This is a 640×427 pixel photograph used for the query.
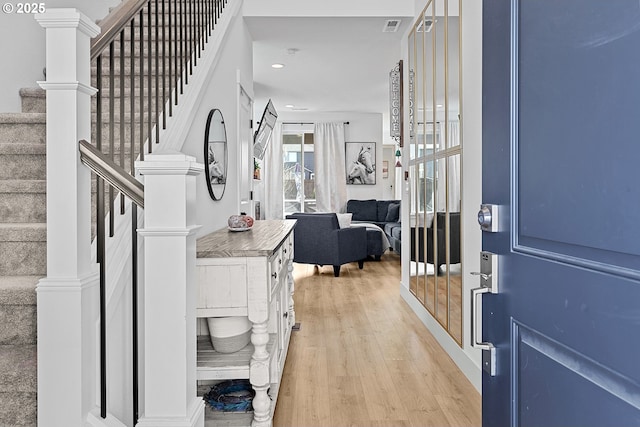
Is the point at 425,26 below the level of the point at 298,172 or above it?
above

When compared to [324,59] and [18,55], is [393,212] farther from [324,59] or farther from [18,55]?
[18,55]

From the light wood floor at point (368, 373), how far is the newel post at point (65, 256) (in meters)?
1.19

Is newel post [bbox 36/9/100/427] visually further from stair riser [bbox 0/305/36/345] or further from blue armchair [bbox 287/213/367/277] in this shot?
blue armchair [bbox 287/213/367/277]

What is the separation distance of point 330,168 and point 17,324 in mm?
7978

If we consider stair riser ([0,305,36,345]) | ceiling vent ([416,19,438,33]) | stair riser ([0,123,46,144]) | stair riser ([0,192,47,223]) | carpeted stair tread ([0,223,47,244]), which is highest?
ceiling vent ([416,19,438,33])

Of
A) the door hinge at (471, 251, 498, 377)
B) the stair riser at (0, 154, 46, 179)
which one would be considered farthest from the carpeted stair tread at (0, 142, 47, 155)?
the door hinge at (471, 251, 498, 377)

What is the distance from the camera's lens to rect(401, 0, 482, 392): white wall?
2457 mm

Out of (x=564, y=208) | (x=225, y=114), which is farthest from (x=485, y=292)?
(x=225, y=114)

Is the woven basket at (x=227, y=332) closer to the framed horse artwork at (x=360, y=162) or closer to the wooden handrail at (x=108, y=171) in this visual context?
the wooden handrail at (x=108, y=171)

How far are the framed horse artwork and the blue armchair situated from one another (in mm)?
3069

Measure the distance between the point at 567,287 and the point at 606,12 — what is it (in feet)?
1.38

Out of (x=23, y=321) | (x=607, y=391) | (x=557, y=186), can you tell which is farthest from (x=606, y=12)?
(x=23, y=321)

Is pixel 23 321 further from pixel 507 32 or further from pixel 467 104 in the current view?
pixel 467 104

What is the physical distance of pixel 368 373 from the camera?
2.75 m
